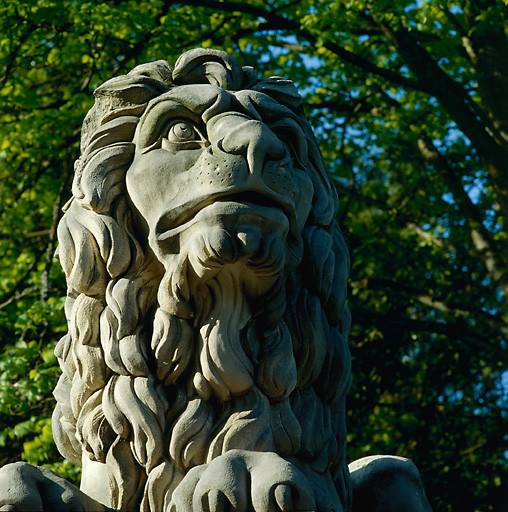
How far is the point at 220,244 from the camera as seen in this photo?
2.86m

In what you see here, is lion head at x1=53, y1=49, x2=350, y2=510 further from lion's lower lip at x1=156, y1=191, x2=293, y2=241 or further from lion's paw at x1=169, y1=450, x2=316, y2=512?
lion's paw at x1=169, y1=450, x2=316, y2=512

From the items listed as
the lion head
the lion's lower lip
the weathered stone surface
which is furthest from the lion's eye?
the weathered stone surface

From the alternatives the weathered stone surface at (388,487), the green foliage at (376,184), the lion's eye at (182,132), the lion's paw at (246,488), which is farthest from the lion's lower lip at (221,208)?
the green foliage at (376,184)

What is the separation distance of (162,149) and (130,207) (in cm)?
23

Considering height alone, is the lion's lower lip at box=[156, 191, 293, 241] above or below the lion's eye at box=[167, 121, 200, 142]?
below

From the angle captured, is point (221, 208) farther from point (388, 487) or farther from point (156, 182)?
point (388, 487)

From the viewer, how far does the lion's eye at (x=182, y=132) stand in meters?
3.14

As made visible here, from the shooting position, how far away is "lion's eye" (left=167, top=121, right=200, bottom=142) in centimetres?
314

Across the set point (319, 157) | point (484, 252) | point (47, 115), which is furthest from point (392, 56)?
point (319, 157)

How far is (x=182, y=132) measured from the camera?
3150 millimetres

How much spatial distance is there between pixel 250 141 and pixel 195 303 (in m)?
0.57

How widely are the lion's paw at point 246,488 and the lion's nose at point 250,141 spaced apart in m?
0.98

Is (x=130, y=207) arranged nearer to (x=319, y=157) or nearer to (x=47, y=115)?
(x=319, y=157)

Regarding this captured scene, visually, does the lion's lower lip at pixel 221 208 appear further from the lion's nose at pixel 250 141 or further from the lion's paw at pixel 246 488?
the lion's paw at pixel 246 488
